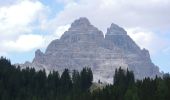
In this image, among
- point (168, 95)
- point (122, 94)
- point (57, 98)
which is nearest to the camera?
point (168, 95)

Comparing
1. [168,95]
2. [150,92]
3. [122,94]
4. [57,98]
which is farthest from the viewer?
[57,98]

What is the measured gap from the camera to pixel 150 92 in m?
152

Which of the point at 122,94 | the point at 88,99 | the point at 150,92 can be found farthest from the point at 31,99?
the point at 150,92

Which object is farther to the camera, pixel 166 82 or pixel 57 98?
pixel 57 98

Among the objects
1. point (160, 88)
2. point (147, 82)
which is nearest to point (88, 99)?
point (147, 82)

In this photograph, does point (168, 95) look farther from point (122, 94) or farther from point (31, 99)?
point (31, 99)

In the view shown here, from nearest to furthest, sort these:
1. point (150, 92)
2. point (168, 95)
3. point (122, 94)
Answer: point (168, 95) < point (150, 92) < point (122, 94)

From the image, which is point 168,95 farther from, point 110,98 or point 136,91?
point 110,98

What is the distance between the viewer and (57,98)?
192 meters

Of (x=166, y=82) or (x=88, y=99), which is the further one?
(x=88, y=99)

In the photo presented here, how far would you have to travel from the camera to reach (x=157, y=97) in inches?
5605

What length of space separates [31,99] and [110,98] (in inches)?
1685

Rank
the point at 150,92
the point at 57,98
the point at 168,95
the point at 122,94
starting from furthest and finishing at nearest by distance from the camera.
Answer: the point at 57,98
the point at 122,94
the point at 150,92
the point at 168,95

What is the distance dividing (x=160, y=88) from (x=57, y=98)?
56.4m
